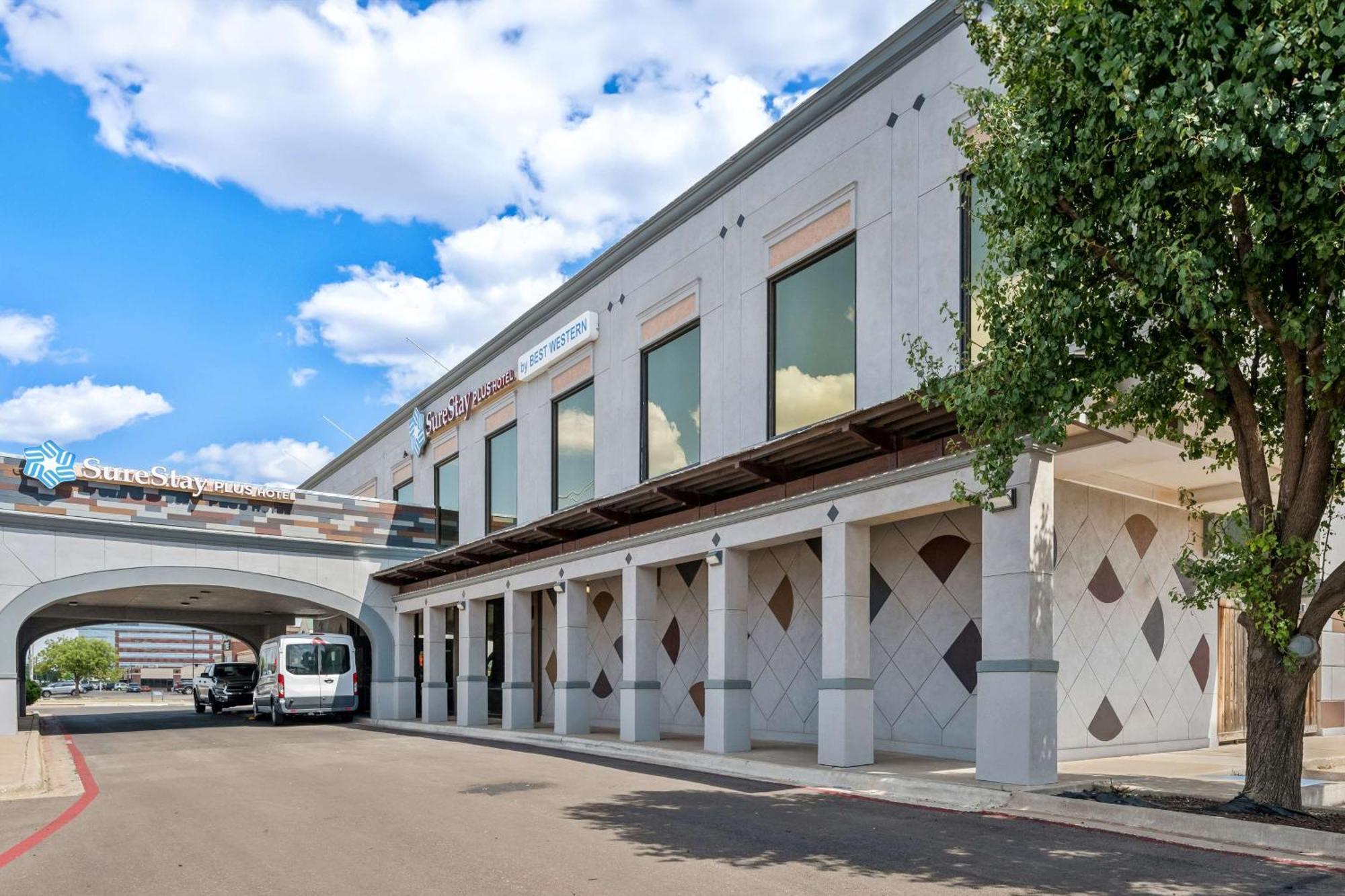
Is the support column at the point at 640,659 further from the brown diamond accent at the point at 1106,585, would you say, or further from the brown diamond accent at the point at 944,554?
the brown diamond accent at the point at 1106,585

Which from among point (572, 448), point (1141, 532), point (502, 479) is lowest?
point (1141, 532)

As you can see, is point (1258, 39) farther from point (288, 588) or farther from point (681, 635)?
point (288, 588)

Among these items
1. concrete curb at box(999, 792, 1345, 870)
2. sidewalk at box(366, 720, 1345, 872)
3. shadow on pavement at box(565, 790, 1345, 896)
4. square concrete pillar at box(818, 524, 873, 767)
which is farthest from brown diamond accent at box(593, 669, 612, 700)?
concrete curb at box(999, 792, 1345, 870)

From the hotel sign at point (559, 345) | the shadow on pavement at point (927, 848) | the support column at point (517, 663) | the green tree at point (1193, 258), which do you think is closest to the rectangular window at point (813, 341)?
the green tree at point (1193, 258)

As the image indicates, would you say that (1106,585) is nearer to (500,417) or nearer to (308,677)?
(500,417)

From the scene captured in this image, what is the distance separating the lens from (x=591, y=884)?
798 cm

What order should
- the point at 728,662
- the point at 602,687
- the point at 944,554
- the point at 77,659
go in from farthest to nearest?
1. the point at 77,659
2. the point at 602,687
3. the point at 728,662
4. the point at 944,554

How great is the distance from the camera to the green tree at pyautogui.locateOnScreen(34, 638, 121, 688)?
402 ft

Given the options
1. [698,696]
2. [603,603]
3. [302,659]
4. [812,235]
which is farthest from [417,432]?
[812,235]

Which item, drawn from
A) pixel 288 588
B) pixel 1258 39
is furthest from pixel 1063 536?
pixel 288 588

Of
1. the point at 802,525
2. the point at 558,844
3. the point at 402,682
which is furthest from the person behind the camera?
the point at 402,682

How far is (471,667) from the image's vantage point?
26609mm

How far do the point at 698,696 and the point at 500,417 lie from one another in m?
11.6

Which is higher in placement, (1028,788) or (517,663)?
(1028,788)
